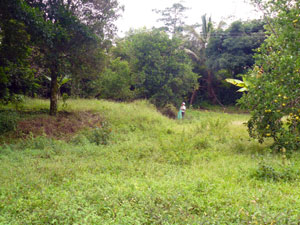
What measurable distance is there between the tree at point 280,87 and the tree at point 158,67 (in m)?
8.78

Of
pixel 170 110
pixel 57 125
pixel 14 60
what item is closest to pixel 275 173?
pixel 57 125

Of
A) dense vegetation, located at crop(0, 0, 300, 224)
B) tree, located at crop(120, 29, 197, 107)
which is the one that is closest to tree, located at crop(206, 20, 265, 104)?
tree, located at crop(120, 29, 197, 107)

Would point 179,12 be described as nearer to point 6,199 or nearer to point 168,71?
point 168,71

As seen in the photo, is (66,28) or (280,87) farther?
(66,28)

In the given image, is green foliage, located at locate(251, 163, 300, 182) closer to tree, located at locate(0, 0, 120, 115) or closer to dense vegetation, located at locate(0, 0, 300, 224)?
dense vegetation, located at locate(0, 0, 300, 224)

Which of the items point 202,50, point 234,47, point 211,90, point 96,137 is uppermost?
point 202,50

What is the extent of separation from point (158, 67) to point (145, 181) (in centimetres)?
1195

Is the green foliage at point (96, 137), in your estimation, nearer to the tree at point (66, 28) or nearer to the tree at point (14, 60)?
the tree at point (66, 28)

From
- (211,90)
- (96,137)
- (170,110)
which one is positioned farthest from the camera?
(211,90)

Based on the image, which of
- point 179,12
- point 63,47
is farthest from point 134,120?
point 179,12

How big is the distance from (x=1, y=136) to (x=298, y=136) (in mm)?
8543

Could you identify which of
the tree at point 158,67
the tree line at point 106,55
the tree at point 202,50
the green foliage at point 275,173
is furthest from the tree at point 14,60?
the tree at point 202,50

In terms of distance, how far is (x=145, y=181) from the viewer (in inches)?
203

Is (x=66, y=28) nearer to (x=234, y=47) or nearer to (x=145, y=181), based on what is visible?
(x=145, y=181)
